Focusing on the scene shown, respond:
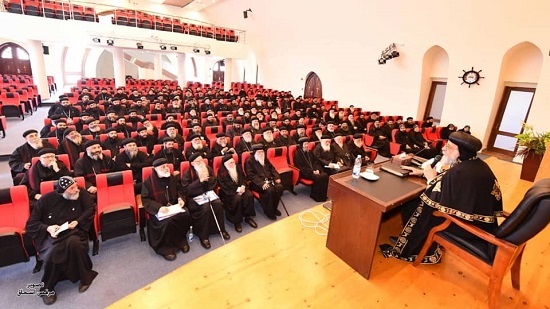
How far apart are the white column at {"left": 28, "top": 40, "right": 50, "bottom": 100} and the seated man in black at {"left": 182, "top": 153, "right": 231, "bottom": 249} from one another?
13704 mm

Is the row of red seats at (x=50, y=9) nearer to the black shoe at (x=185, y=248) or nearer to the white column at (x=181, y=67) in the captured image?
the white column at (x=181, y=67)

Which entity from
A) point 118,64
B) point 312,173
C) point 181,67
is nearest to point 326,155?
point 312,173

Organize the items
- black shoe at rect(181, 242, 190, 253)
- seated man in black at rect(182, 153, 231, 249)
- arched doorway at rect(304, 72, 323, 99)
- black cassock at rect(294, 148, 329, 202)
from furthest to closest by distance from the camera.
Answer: arched doorway at rect(304, 72, 323, 99) < black cassock at rect(294, 148, 329, 202) < seated man in black at rect(182, 153, 231, 249) < black shoe at rect(181, 242, 190, 253)

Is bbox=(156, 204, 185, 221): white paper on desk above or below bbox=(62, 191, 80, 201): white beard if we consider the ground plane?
below

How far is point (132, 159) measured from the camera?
5258mm

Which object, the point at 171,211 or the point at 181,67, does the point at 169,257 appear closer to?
the point at 171,211

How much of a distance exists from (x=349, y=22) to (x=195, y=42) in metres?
8.84

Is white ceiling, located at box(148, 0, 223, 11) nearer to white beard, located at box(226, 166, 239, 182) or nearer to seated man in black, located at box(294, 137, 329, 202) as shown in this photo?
seated man in black, located at box(294, 137, 329, 202)

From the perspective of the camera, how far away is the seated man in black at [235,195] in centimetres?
435

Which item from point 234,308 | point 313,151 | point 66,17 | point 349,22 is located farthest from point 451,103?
point 66,17

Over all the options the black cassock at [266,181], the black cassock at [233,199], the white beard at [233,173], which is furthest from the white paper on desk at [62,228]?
the black cassock at [266,181]

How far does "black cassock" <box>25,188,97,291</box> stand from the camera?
2.90m

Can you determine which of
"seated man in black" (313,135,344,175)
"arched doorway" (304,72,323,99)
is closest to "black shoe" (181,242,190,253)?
"seated man in black" (313,135,344,175)

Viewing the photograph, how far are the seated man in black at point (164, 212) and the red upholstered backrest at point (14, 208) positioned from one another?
4.39 feet
